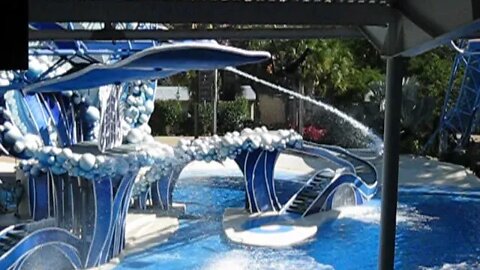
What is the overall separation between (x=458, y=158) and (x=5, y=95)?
1255 centimetres

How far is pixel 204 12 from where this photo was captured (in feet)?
→ 12.0

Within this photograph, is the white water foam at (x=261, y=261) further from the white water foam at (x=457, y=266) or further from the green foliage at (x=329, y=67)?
the green foliage at (x=329, y=67)

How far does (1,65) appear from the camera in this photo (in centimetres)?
261

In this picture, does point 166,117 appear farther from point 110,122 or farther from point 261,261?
point 261,261

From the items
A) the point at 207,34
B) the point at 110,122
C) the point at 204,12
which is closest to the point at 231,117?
the point at 110,122

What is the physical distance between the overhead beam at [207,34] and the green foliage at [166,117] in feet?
68.0

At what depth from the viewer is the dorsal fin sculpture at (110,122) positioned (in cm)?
1080

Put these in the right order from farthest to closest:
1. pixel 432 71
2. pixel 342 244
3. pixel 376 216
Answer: pixel 432 71
pixel 376 216
pixel 342 244

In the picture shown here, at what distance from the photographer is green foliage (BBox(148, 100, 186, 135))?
2545cm

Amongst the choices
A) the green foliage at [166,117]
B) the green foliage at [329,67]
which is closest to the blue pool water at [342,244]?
the green foliage at [329,67]

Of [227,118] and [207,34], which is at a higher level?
[207,34]

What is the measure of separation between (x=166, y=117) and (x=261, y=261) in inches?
607

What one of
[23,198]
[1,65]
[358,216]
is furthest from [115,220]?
[1,65]

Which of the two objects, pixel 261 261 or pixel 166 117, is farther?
pixel 166 117
